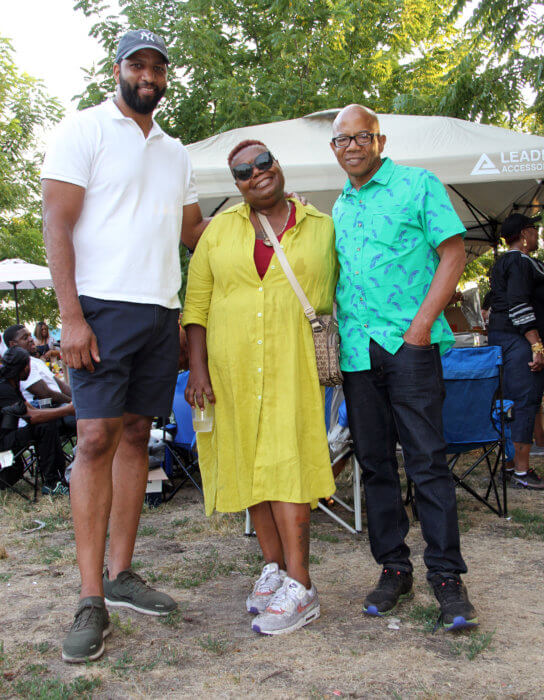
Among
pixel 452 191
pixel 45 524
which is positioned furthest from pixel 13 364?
pixel 452 191

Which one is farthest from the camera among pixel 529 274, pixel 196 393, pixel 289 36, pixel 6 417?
pixel 289 36

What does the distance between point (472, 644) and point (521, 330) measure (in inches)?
124

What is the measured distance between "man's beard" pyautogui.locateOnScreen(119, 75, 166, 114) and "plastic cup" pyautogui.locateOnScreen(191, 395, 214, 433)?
119 centimetres

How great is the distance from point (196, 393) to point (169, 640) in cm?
95

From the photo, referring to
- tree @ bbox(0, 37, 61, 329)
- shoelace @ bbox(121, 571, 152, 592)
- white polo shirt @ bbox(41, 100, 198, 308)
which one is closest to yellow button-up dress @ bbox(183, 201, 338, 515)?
white polo shirt @ bbox(41, 100, 198, 308)

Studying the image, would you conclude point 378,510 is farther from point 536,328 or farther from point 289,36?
point 289,36

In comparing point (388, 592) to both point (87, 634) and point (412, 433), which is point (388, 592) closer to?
point (412, 433)

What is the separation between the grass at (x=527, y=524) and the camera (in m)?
3.78

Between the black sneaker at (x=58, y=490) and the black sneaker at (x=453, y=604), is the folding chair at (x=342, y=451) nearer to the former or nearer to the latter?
the black sneaker at (x=453, y=604)

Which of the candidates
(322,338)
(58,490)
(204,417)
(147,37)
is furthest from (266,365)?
(58,490)

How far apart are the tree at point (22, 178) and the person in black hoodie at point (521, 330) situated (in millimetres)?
16247

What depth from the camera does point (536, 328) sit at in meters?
5.03

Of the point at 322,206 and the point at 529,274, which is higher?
the point at 322,206

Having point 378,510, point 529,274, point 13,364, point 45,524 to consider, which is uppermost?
point 529,274
